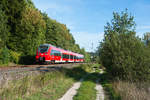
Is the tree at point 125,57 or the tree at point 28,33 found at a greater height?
the tree at point 28,33

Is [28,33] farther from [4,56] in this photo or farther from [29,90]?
[29,90]

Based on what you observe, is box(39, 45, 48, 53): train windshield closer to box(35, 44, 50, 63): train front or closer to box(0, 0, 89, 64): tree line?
box(35, 44, 50, 63): train front

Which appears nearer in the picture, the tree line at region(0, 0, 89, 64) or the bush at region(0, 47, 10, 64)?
the bush at region(0, 47, 10, 64)

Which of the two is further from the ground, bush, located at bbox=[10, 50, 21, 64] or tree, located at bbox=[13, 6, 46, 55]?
tree, located at bbox=[13, 6, 46, 55]

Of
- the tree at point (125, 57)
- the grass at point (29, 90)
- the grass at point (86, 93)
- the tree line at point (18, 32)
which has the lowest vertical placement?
the grass at point (86, 93)

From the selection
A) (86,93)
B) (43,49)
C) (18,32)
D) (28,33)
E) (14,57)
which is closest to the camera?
Result: (86,93)

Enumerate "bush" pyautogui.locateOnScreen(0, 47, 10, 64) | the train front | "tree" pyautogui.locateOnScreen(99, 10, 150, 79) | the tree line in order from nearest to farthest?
"tree" pyautogui.locateOnScreen(99, 10, 150, 79), "bush" pyautogui.locateOnScreen(0, 47, 10, 64), the train front, the tree line

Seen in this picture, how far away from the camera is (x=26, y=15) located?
3891 centimetres

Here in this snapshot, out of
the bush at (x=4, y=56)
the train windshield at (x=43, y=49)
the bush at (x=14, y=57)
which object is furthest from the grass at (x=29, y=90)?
the bush at (x=14, y=57)

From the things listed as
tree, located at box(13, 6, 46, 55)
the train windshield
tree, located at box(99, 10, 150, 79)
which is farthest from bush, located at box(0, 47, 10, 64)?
tree, located at box(99, 10, 150, 79)

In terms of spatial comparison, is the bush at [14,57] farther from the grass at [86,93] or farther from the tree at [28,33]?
the grass at [86,93]

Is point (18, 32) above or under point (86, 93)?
above

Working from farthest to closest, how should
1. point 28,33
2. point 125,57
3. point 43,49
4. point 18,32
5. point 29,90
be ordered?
point 28,33 < point 18,32 < point 43,49 < point 125,57 < point 29,90

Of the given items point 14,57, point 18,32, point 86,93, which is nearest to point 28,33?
point 18,32
